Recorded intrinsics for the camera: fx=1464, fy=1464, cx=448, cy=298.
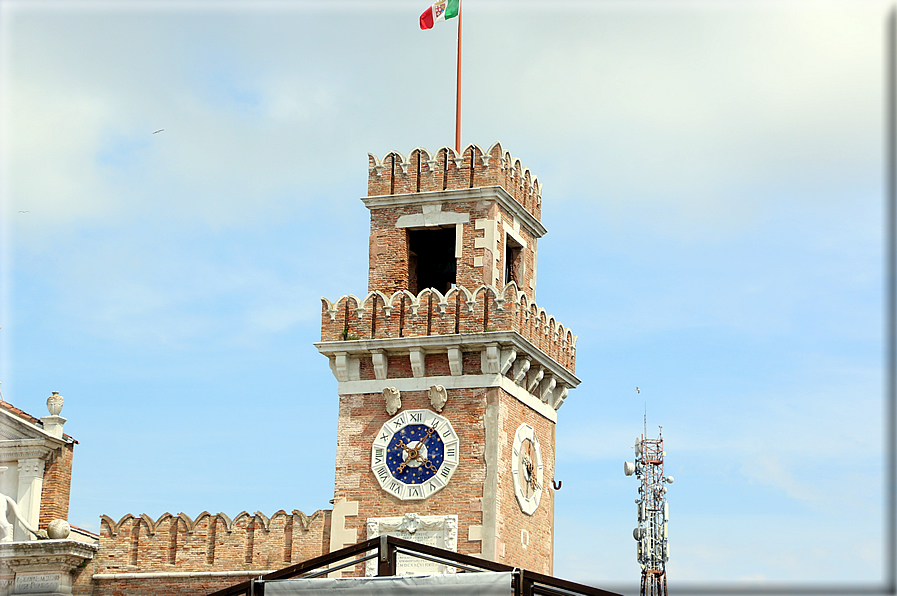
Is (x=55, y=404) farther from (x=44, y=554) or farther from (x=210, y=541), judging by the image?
(x=210, y=541)

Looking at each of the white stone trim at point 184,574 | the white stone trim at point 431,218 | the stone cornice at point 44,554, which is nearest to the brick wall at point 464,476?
the white stone trim at point 184,574

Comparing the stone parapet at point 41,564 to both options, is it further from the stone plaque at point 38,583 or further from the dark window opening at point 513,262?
the dark window opening at point 513,262

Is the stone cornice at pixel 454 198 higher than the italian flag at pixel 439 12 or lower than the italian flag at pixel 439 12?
lower

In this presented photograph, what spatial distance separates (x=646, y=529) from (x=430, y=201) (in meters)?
32.0

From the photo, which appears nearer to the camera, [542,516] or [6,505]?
[542,516]

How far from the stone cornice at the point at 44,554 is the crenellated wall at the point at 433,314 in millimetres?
8844

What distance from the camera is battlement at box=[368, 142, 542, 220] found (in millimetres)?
33906

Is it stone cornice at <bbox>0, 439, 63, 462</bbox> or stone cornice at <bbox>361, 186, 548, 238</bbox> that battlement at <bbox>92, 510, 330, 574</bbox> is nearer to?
stone cornice at <bbox>0, 439, 63, 462</bbox>

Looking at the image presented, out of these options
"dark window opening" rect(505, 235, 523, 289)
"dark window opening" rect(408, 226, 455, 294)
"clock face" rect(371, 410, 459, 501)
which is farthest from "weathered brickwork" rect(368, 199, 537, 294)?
"clock face" rect(371, 410, 459, 501)

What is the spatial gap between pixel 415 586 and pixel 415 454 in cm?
924

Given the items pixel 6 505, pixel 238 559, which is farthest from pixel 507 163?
pixel 6 505

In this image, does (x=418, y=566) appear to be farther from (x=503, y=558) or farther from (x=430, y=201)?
(x=430, y=201)

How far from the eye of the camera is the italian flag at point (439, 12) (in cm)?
3622

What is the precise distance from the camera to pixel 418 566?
31.5m
